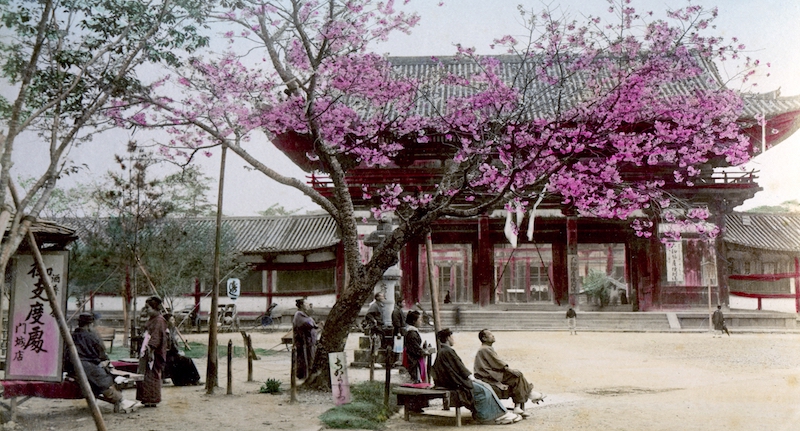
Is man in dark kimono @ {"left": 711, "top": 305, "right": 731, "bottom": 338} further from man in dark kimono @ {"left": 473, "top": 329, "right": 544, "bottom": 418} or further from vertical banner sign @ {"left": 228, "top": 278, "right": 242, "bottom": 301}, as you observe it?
vertical banner sign @ {"left": 228, "top": 278, "right": 242, "bottom": 301}

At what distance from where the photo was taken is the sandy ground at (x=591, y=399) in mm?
7586

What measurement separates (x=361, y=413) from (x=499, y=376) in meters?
1.72

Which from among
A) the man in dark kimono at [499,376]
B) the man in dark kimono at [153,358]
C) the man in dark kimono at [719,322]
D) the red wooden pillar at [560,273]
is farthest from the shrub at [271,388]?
the red wooden pillar at [560,273]

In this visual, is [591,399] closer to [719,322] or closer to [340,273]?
[719,322]

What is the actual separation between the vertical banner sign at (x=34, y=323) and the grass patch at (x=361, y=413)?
295 centimetres

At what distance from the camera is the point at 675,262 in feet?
71.7

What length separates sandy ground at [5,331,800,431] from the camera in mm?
7586

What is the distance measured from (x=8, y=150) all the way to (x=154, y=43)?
108 inches

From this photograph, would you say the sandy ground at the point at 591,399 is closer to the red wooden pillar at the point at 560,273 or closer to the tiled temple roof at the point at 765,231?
the red wooden pillar at the point at 560,273

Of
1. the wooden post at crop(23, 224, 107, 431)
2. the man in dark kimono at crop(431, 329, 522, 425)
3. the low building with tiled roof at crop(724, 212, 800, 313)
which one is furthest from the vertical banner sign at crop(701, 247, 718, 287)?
the wooden post at crop(23, 224, 107, 431)

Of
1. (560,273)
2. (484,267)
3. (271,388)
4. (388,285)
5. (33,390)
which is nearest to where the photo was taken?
(33,390)

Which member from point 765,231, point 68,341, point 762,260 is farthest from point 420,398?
point 765,231

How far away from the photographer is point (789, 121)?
21.8 m

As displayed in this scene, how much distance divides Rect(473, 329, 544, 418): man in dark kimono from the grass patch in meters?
1.23
